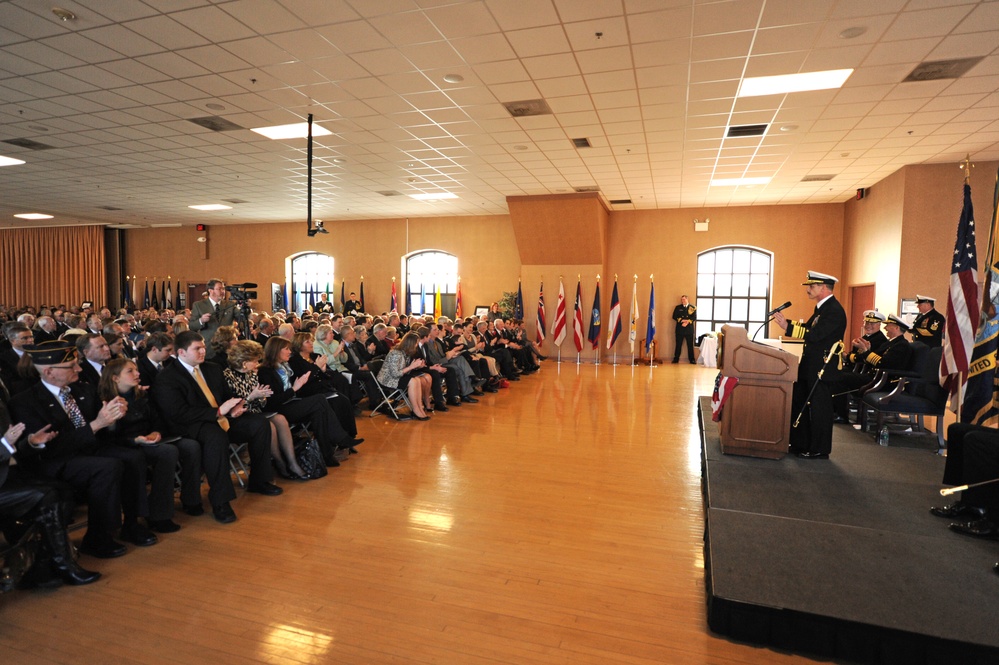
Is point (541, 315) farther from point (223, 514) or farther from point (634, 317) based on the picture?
point (223, 514)

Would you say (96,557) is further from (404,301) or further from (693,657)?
(404,301)

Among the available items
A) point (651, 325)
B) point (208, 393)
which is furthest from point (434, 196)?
point (208, 393)

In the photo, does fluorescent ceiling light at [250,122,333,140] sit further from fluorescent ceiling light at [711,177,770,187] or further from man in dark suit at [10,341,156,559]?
fluorescent ceiling light at [711,177,770,187]

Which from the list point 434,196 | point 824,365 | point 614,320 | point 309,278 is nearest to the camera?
point 824,365

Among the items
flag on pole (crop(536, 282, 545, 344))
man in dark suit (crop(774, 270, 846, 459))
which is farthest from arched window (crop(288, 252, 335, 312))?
man in dark suit (crop(774, 270, 846, 459))

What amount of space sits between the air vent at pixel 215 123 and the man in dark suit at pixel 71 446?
5360 mm

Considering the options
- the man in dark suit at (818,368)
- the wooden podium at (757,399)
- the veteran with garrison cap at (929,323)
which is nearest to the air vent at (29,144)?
the wooden podium at (757,399)

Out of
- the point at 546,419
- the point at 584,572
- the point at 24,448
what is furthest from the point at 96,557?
the point at 546,419

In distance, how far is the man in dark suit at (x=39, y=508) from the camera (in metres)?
2.86

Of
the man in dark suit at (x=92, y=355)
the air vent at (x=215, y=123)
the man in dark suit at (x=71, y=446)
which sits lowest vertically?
the man in dark suit at (x=71, y=446)

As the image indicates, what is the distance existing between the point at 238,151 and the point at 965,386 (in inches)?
403

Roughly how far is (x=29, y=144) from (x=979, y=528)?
12.7 metres

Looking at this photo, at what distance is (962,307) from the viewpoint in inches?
192

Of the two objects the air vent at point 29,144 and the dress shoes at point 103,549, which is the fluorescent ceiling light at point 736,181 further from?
the air vent at point 29,144
